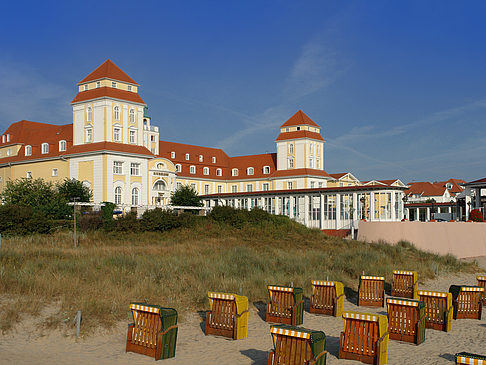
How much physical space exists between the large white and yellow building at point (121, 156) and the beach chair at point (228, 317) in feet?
105

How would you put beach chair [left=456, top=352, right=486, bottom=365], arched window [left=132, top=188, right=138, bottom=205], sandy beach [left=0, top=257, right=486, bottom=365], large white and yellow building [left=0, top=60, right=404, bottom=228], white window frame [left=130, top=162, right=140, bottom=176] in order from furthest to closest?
white window frame [left=130, top=162, right=140, bottom=176]
arched window [left=132, top=188, right=138, bottom=205]
large white and yellow building [left=0, top=60, right=404, bottom=228]
sandy beach [left=0, top=257, right=486, bottom=365]
beach chair [left=456, top=352, right=486, bottom=365]

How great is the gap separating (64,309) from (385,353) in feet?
24.5

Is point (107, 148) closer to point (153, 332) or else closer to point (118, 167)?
point (118, 167)

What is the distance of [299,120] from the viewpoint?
270 feet

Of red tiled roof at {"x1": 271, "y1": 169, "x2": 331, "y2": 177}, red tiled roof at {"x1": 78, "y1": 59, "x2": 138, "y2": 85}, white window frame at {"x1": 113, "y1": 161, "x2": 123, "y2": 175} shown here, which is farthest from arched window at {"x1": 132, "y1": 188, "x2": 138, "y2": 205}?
red tiled roof at {"x1": 271, "y1": 169, "x2": 331, "y2": 177}

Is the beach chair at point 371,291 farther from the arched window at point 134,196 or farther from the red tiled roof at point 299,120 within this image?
the red tiled roof at point 299,120

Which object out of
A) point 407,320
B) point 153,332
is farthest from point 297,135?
point 153,332

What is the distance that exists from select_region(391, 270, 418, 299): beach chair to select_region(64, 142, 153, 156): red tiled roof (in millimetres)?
44078

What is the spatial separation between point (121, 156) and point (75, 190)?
252 inches

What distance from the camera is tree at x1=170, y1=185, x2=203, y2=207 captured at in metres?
64.1

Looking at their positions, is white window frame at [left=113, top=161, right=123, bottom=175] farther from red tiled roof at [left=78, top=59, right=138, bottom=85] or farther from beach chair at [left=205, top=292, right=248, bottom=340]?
beach chair at [left=205, top=292, right=248, bottom=340]

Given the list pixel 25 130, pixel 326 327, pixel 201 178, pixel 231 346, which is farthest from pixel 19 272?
pixel 201 178

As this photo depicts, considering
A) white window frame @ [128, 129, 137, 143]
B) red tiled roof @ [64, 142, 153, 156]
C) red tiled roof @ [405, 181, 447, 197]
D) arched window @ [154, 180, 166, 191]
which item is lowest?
arched window @ [154, 180, 166, 191]

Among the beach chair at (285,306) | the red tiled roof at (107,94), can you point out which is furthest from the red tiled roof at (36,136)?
the beach chair at (285,306)
